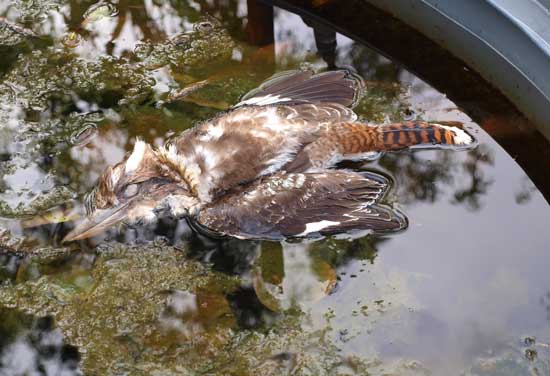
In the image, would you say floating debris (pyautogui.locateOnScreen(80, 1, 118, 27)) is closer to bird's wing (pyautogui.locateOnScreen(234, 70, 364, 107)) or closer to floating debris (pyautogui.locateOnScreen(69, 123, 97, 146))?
floating debris (pyautogui.locateOnScreen(69, 123, 97, 146))

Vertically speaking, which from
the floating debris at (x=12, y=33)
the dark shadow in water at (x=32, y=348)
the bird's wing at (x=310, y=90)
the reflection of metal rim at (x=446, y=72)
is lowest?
the dark shadow in water at (x=32, y=348)

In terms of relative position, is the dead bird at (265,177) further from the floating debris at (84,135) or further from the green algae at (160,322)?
the floating debris at (84,135)

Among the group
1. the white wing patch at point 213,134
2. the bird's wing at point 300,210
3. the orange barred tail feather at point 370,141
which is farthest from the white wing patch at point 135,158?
the orange barred tail feather at point 370,141

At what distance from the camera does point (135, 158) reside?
368 cm

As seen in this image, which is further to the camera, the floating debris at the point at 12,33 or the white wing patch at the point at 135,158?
the floating debris at the point at 12,33

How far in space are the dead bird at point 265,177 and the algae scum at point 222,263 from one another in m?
0.09

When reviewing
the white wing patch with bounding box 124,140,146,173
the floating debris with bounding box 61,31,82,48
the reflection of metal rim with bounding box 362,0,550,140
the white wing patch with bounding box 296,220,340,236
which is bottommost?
the white wing patch with bounding box 296,220,340,236

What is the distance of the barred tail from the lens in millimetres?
3797

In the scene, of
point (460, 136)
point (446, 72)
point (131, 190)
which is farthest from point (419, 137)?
point (131, 190)

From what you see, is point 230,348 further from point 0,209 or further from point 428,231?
point 0,209

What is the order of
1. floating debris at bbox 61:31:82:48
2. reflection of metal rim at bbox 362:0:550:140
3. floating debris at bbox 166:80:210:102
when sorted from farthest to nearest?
floating debris at bbox 61:31:82:48, floating debris at bbox 166:80:210:102, reflection of metal rim at bbox 362:0:550:140

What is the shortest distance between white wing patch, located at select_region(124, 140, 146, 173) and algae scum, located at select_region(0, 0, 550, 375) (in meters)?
0.32

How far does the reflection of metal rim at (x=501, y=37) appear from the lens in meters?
3.42

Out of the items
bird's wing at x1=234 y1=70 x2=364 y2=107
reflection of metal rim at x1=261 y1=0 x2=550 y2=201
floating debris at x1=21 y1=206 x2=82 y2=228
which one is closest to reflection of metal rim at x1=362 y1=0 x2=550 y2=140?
reflection of metal rim at x1=261 y1=0 x2=550 y2=201
